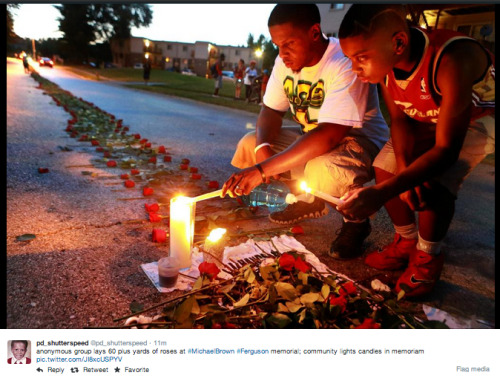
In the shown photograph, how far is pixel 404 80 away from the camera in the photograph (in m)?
1.94

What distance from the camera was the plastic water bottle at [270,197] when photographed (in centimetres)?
313

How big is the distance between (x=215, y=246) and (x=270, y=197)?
1.04 meters

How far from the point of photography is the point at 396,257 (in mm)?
2234

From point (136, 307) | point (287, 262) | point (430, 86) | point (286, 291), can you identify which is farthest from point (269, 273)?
point (430, 86)

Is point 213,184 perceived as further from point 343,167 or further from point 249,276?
point 249,276

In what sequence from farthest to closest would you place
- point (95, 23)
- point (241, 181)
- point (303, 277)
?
point (95, 23)
point (241, 181)
point (303, 277)

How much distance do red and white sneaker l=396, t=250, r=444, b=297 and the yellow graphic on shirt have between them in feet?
3.80

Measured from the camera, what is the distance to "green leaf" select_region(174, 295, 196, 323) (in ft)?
4.89

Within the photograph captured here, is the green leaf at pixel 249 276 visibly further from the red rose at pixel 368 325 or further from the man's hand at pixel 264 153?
the man's hand at pixel 264 153

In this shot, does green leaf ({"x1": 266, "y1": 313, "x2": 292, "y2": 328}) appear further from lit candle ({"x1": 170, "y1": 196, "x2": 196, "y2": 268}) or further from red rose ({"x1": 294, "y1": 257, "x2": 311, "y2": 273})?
lit candle ({"x1": 170, "y1": 196, "x2": 196, "y2": 268})

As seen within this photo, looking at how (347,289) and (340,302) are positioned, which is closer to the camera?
(340,302)
